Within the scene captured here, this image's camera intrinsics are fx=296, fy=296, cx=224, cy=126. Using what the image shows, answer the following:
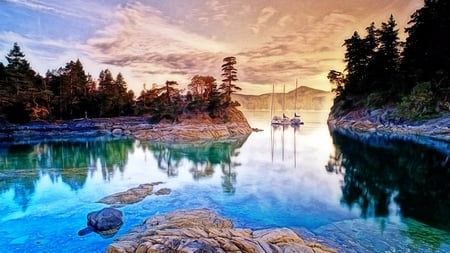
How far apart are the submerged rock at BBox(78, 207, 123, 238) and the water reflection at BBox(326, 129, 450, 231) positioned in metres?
9.31

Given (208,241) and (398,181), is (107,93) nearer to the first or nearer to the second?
(398,181)

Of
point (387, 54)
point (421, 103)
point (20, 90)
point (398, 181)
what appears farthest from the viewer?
point (387, 54)

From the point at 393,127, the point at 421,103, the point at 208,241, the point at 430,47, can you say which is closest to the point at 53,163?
the point at 208,241

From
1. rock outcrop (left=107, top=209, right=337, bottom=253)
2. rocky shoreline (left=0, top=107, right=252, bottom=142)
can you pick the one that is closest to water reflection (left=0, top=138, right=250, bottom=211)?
rocky shoreline (left=0, top=107, right=252, bottom=142)

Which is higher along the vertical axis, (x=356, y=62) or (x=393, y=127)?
(x=356, y=62)

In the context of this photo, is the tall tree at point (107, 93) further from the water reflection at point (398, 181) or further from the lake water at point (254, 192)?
the water reflection at point (398, 181)

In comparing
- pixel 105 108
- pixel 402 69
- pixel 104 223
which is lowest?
pixel 104 223

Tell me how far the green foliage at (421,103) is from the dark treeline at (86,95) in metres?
26.0

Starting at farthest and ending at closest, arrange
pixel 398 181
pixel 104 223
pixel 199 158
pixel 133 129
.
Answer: pixel 133 129 < pixel 199 158 < pixel 398 181 < pixel 104 223

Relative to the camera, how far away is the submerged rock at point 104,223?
9.81 metres

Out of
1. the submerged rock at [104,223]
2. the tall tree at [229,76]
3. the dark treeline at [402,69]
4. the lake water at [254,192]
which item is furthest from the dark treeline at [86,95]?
the submerged rock at [104,223]

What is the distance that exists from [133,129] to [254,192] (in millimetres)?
35900

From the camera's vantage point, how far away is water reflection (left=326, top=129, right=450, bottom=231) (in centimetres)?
1207

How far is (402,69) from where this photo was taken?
49.3 m
